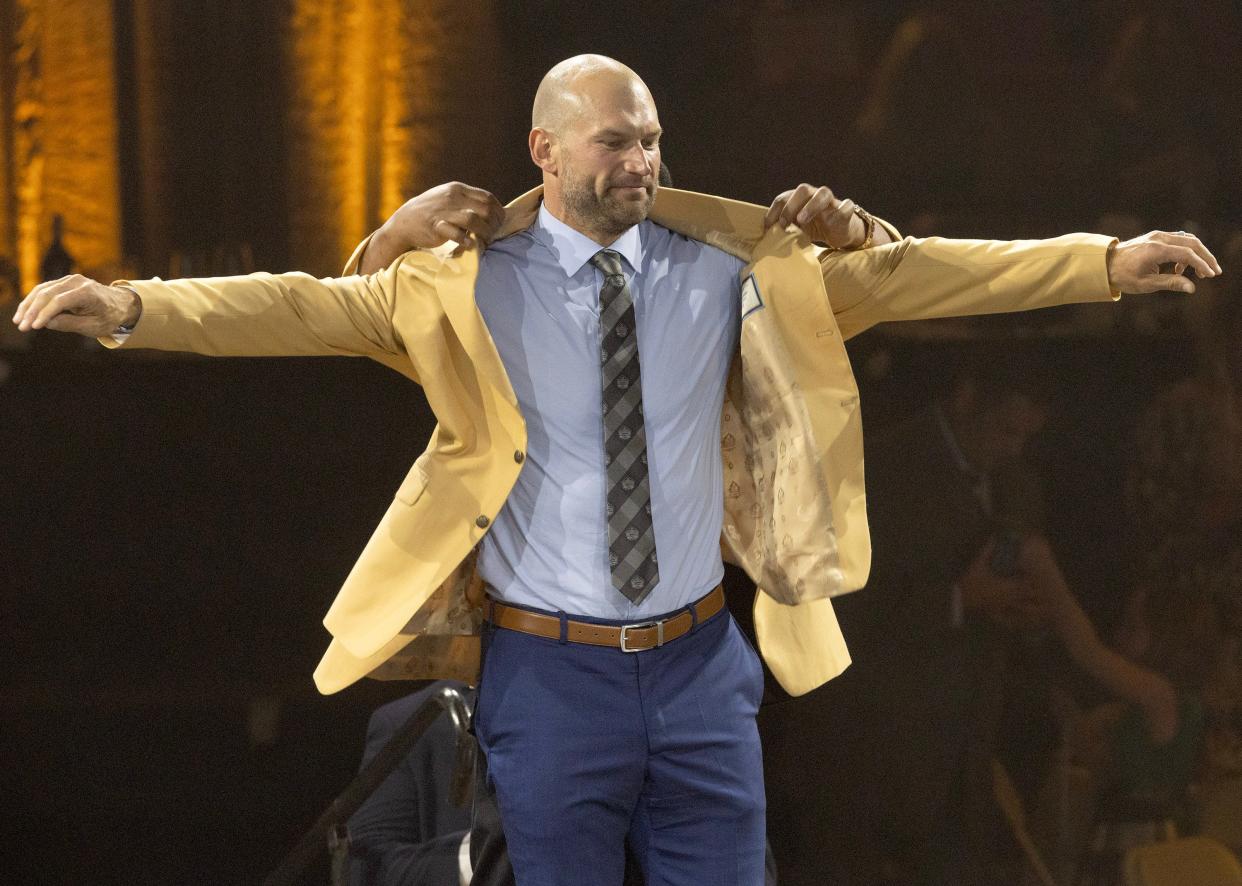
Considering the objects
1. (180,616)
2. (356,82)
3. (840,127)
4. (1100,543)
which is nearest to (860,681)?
(1100,543)

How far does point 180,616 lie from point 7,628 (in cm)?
38

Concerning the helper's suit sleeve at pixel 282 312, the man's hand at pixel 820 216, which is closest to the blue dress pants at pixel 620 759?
the helper's suit sleeve at pixel 282 312

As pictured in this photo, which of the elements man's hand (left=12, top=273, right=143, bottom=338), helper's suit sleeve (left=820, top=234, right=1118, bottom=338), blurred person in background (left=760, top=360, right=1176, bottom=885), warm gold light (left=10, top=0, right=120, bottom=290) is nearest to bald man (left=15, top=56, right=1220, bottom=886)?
helper's suit sleeve (left=820, top=234, right=1118, bottom=338)

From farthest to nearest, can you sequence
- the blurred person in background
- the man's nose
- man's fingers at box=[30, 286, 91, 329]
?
1. the blurred person in background
2. the man's nose
3. man's fingers at box=[30, 286, 91, 329]

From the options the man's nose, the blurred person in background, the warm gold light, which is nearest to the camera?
the man's nose

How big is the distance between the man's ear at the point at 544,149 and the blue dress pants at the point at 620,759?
2.23 ft

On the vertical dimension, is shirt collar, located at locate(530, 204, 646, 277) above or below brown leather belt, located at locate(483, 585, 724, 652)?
above

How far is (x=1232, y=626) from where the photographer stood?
10.6 feet

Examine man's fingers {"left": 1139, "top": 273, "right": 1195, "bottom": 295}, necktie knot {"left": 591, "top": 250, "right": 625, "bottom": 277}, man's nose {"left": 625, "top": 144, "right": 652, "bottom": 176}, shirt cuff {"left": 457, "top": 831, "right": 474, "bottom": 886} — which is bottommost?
shirt cuff {"left": 457, "top": 831, "right": 474, "bottom": 886}

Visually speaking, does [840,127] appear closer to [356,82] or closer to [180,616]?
[356,82]

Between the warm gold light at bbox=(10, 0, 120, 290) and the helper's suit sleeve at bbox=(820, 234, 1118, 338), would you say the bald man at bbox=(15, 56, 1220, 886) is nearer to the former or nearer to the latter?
the helper's suit sleeve at bbox=(820, 234, 1118, 338)

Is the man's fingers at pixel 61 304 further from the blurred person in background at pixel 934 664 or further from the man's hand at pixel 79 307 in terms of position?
the blurred person in background at pixel 934 664

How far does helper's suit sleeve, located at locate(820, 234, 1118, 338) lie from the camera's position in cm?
205

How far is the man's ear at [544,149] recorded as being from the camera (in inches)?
82.2
